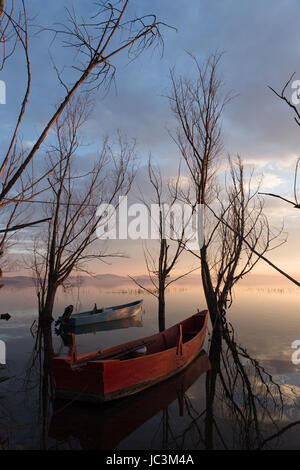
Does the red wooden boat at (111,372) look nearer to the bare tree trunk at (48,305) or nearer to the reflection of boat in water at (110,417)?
the reflection of boat in water at (110,417)

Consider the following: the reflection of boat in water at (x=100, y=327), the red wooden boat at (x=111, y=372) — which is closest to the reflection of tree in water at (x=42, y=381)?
the red wooden boat at (x=111, y=372)

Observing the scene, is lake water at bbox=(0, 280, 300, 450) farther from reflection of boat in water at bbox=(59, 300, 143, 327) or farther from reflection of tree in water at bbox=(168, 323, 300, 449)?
reflection of boat in water at bbox=(59, 300, 143, 327)

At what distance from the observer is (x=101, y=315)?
58.0 ft

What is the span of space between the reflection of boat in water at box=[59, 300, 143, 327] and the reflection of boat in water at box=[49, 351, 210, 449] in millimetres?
9758

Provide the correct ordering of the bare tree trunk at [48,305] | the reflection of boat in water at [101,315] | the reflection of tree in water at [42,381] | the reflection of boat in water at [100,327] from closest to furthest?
the reflection of tree in water at [42,381], the reflection of boat in water at [100,327], the reflection of boat in water at [101,315], the bare tree trunk at [48,305]

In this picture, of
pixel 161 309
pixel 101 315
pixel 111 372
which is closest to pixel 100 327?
pixel 101 315

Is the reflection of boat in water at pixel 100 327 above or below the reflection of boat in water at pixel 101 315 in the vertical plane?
below

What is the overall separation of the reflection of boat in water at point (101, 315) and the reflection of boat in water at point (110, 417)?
9.76 metres

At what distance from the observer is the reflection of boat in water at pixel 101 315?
16516mm

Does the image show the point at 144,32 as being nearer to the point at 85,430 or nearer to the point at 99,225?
the point at 85,430

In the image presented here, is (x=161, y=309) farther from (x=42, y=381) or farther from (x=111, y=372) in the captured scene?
(x=111, y=372)

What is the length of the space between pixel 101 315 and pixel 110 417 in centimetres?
1212

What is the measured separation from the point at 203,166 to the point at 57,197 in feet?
24.3
